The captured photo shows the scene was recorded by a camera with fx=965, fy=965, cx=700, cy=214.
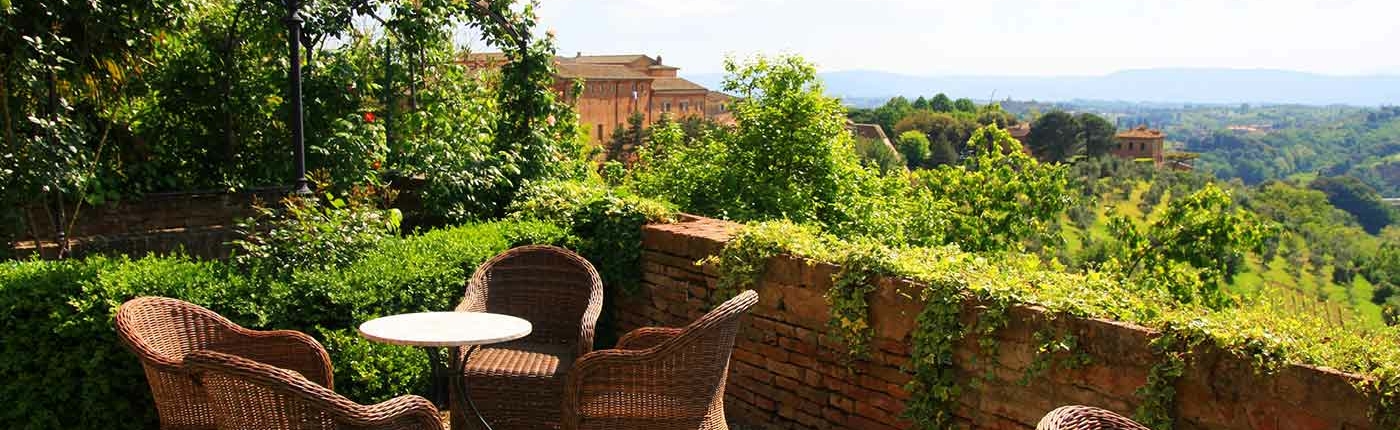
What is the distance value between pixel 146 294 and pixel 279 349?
0.66 m

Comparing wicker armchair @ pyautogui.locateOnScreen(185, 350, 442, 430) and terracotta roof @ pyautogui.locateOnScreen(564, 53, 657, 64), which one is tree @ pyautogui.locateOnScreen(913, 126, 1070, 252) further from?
terracotta roof @ pyautogui.locateOnScreen(564, 53, 657, 64)

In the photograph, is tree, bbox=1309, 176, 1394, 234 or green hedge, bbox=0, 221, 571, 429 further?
tree, bbox=1309, 176, 1394, 234

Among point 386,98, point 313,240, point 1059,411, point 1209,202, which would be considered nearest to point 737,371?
point 313,240

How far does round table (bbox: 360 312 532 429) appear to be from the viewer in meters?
3.31

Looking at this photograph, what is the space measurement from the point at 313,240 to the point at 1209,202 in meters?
11.1

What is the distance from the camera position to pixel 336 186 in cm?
600

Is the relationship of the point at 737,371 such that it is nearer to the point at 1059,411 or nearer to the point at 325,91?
the point at 1059,411

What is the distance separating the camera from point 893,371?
409 centimetres

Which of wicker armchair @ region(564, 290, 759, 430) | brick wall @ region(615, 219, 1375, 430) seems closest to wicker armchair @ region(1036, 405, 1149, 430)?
brick wall @ region(615, 219, 1375, 430)

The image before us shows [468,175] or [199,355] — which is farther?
[468,175]

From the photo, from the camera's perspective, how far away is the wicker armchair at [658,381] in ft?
10.5

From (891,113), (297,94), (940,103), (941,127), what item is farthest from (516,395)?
(940,103)

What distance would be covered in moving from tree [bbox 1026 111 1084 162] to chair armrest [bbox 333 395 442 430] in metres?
51.5

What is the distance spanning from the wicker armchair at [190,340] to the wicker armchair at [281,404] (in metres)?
0.24
